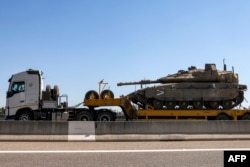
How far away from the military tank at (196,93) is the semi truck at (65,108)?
36.5 inches

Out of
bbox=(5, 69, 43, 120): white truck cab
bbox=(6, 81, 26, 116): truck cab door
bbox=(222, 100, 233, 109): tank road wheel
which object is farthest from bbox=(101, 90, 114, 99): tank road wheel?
bbox=(222, 100, 233, 109): tank road wheel

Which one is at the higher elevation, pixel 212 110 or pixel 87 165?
pixel 212 110

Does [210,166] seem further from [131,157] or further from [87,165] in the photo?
[87,165]

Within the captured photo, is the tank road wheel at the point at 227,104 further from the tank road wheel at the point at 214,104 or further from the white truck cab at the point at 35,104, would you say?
the white truck cab at the point at 35,104

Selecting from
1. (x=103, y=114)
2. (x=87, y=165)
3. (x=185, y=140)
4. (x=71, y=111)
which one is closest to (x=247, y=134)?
(x=185, y=140)

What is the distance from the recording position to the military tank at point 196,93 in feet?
84.2

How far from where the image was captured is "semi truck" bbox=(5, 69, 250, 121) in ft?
74.1

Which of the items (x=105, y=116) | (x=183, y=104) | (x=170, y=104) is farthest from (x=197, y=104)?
(x=105, y=116)

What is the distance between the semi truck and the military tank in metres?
0.93

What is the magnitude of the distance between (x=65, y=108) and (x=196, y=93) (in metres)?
9.49

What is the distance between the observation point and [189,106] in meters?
25.9

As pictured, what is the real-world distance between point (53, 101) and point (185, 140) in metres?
12.3

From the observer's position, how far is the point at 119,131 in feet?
42.7

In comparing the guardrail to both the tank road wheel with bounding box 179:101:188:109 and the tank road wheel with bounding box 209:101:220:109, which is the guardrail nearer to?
the tank road wheel with bounding box 179:101:188:109
